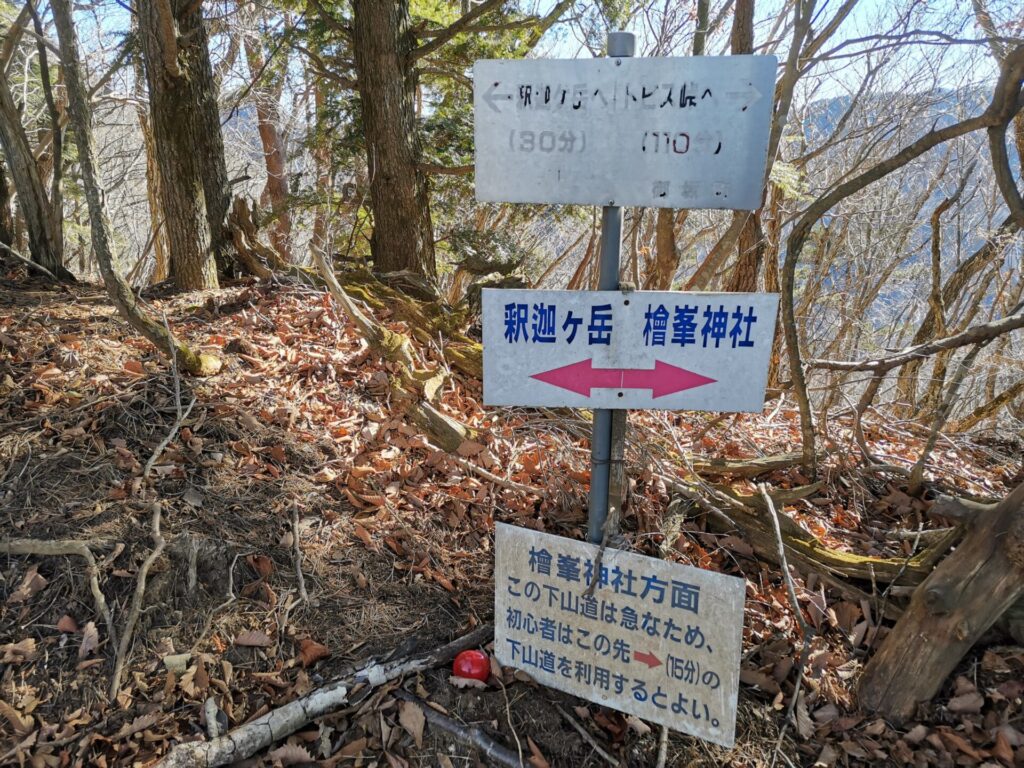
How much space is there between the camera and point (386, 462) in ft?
11.6

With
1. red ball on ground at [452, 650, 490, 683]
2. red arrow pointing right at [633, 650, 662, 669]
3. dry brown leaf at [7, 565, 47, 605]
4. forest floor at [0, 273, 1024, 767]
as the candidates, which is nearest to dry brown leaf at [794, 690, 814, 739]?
forest floor at [0, 273, 1024, 767]

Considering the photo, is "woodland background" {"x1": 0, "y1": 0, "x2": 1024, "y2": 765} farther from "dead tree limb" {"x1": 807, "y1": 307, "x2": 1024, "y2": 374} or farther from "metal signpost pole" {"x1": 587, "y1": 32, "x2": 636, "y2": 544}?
"metal signpost pole" {"x1": 587, "y1": 32, "x2": 636, "y2": 544}

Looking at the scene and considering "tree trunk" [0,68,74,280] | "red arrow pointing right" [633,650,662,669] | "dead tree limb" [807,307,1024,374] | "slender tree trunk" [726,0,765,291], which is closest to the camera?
"red arrow pointing right" [633,650,662,669]

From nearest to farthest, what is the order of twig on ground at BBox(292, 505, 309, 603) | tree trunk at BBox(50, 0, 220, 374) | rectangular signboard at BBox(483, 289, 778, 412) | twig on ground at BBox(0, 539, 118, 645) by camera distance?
rectangular signboard at BBox(483, 289, 778, 412)
twig on ground at BBox(0, 539, 118, 645)
twig on ground at BBox(292, 505, 309, 603)
tree trunk at BBox(50, 0, 220, 374)

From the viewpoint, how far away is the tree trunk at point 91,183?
310cm

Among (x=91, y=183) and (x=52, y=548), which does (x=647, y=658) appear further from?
(x=91, y=183)

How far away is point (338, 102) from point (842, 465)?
20.2ft

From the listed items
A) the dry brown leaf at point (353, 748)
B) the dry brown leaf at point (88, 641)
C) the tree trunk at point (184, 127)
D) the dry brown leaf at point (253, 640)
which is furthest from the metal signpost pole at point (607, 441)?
the tree trunk at point (184, 127)

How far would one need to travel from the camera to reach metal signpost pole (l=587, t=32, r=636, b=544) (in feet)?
6.57

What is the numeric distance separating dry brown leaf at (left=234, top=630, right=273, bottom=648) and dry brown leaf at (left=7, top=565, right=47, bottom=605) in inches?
32.8

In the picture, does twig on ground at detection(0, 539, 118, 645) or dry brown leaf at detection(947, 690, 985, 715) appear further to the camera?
twig on ground at detection(0, 539, 118, 645)

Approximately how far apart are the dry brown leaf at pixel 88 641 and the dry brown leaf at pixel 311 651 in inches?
29.8

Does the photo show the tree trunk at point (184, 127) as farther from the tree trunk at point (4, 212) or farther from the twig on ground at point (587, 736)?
the twig on ground at point (587, 736)

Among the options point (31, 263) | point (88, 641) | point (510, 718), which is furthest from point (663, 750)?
point (31, 263)
